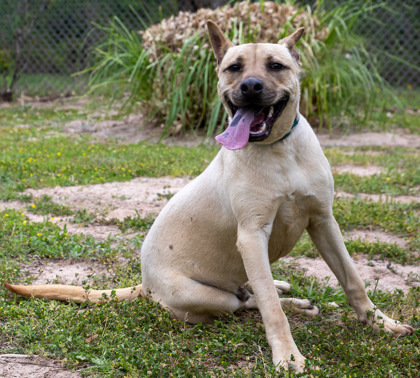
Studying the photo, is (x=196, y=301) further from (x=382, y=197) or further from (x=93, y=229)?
(x=382, y=197)

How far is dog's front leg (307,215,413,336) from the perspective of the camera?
293 centimetres

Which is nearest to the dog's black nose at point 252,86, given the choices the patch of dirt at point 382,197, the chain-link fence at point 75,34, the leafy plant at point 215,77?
the patch of dirt at point 382,197

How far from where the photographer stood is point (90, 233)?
4.47 meters

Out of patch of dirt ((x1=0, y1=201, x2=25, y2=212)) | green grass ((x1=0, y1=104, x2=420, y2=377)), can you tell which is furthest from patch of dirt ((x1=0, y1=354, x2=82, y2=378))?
patch of dirt ((x1=0, y1=201, x2=25, y2=212))

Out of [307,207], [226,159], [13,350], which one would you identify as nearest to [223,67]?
[226,159]

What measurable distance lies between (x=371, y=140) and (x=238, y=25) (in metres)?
2.76

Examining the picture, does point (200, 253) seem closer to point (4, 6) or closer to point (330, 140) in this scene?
point (330, 140)

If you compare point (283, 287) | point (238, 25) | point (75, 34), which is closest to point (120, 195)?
point (283, 287)

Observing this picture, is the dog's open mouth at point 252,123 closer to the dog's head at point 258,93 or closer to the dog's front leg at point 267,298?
the dog's head at point 258,93

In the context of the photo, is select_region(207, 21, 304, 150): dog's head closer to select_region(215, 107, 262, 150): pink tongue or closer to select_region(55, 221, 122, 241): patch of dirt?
select_region(215, 107, 262, 150): pink tongue

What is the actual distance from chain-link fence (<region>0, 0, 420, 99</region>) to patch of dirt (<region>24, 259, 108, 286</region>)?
29.4 ft

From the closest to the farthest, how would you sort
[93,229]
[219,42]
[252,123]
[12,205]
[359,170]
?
[252,123] < [219,42] < [93,229] < [12,205] < [359,170]

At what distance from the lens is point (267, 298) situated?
2.65 meters

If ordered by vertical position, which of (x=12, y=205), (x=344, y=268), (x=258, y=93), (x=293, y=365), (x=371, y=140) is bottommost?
(x=371, y=140)
